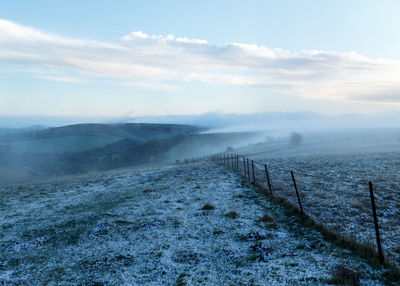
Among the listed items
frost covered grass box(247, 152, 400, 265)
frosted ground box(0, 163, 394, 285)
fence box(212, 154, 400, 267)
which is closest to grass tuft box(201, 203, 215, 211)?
frosted ground box(0, 163, 394, 285)

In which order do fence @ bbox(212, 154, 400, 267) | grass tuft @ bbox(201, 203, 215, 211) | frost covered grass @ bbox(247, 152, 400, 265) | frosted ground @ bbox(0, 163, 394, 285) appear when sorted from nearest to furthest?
frosted ground @ bbox(0, 163, 394, 285), fence @ bbox(212, 154, 400, 267), frost covered grass @ bbox(247, 152, 400, 265), grass tuft @ bbox(201, 203, 215, 211)

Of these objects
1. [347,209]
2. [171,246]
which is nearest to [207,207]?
[171,246]

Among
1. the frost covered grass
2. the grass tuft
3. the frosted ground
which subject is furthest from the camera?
the grass tuft

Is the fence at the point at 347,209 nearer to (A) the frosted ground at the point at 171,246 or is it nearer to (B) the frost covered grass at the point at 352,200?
(B) the frost covered grass at the point at 352,200

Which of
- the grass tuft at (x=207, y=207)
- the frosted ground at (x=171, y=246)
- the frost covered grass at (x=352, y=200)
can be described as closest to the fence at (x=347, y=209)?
the frost covered grass at (x=352, y=200)

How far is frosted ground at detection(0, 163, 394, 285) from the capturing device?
852 centimetres

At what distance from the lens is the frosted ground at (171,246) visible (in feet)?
28.0

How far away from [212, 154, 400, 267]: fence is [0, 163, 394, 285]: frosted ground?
1.16 m

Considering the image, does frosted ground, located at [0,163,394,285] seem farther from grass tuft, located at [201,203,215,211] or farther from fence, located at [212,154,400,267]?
fence, located at [212,154,400,267]

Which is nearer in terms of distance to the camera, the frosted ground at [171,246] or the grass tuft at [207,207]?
the frosted ground at [171,246]

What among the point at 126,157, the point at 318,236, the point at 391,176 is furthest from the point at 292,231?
the point at 126,157

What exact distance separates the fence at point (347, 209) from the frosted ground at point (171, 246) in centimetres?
116

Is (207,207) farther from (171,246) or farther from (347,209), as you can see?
(347,209)

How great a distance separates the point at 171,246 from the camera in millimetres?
11125
